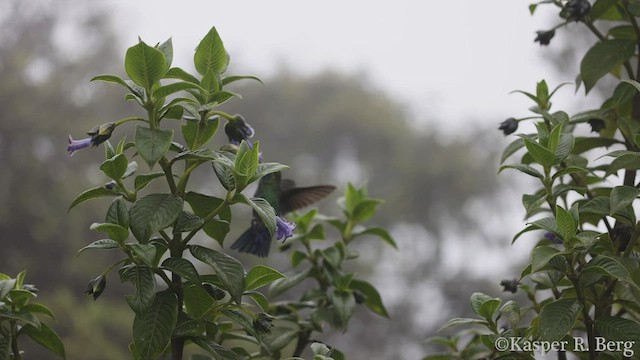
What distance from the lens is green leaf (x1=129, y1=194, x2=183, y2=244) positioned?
1.41 feet

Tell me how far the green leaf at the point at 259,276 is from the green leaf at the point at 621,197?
227mm

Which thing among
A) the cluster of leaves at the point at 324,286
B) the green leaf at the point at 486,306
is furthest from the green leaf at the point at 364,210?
the green leaf at the point at 486,306

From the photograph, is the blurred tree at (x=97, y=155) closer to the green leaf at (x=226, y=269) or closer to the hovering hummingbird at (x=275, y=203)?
the hovering hummingbird at (x=275, y=203)

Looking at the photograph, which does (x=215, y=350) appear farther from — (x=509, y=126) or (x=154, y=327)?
(x=509, y=126)

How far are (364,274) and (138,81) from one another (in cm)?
698

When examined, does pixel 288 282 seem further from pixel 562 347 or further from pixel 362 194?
pixel 562 347

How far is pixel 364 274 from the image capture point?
289 inches

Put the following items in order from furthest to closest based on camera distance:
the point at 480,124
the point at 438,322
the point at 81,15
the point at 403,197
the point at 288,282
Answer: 1. the point at 480,124
2. the point at 403,197
3. the point at 81,15
4. the point at 438,322
5. the point at 288,282

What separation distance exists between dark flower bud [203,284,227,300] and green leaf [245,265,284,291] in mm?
19

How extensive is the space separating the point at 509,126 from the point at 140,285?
356 millimetres

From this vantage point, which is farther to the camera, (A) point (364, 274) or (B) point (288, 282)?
(A) point (364, 274)

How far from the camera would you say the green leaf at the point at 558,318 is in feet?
1.57

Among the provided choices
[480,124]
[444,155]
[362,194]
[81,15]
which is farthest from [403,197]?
[362,194]

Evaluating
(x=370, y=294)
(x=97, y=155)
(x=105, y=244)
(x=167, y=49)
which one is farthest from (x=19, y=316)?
(x=97, y=155)
